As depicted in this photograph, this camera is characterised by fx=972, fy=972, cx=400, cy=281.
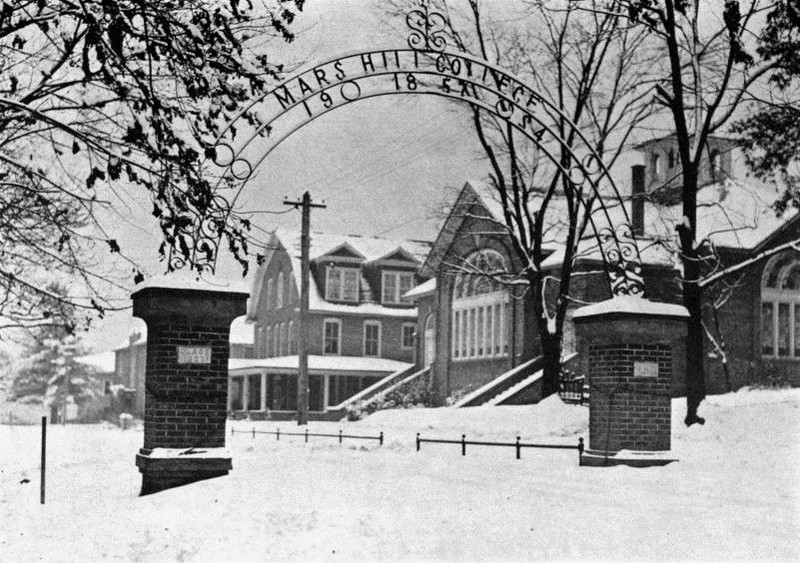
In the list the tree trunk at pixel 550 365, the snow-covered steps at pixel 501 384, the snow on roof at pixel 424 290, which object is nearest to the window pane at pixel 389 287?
the snow on roof at pixel 424 290

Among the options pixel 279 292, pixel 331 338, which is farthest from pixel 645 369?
pixel 279 292

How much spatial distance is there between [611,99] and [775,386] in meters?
11.0

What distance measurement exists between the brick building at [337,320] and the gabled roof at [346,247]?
50 millimetres

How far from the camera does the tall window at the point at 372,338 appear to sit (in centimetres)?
4834

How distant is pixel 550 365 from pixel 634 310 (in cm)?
1339

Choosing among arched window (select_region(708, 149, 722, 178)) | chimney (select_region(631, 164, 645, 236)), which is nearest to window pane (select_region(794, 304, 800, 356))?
arched window (select_region(708, 149, 722, 178))

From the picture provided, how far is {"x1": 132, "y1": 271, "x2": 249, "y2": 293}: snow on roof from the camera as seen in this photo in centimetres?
1130

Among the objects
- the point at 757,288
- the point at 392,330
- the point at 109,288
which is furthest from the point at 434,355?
the point at 109,288

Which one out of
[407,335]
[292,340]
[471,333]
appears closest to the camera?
[471,333]

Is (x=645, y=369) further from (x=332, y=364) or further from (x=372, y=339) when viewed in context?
(x=372, y=339)

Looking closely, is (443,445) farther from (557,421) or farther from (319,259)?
(319,259)

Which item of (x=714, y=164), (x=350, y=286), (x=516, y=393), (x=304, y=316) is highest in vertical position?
(x=714, y=164)

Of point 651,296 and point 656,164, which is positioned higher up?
point 656,164

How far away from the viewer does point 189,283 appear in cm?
1140
